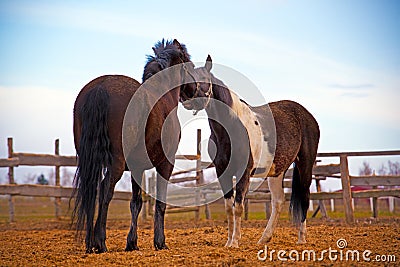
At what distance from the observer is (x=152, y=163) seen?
18.6 feet

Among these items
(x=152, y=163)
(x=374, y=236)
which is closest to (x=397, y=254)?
(x=374, y=236)

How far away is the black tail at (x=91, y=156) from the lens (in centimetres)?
479

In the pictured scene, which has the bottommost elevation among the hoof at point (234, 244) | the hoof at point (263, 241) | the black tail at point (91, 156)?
the hoof at point (263, 241)

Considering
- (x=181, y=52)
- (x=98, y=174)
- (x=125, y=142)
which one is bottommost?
(x=98, y=174)

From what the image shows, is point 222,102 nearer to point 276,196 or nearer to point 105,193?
point 105,193

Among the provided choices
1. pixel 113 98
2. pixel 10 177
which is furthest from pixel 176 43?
pixel 10 177

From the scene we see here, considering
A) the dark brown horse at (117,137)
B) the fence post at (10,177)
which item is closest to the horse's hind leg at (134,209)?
the dark brown horse at (117,137)

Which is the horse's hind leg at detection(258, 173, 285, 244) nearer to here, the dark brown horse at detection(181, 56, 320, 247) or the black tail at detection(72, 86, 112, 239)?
the dark brown horse at detection(181, 56, 320, 247)

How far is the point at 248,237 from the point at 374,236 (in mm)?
1823

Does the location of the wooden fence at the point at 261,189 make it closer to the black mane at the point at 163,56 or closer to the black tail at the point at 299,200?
the black tail at the point at 299,200

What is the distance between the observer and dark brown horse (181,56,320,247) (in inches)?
222

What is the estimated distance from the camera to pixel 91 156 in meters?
4.84

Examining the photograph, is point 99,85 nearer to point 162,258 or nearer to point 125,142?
point 125,142

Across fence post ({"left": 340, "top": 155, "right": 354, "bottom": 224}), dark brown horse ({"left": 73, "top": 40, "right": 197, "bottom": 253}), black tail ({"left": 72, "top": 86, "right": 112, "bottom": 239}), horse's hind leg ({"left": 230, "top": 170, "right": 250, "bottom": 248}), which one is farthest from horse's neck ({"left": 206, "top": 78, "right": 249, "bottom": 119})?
fence post ({"left": 340, "top": 155, "right": 354, "bottom": 224})
